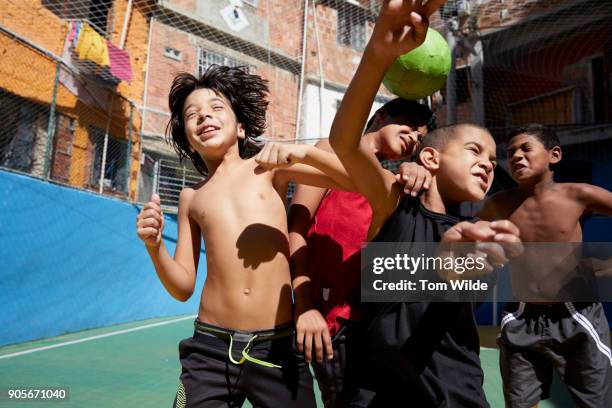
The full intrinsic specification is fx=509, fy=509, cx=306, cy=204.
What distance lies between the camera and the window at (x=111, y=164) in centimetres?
766

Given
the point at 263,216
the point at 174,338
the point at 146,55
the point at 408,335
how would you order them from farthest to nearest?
1. the point at 146,55
2. the point at 174,338
3. the point at 263,216
4. the point at 408,335

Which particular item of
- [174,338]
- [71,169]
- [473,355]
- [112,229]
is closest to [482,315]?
[174,338]

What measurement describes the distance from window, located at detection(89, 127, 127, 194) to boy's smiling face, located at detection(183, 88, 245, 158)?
20.2ft

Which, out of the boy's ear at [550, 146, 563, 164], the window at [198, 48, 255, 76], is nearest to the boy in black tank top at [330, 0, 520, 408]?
the boy's ear at [550, 146, 563, 164]

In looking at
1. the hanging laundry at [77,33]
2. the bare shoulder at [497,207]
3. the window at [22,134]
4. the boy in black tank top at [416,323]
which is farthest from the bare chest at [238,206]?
the hanging laundry at [77,33]

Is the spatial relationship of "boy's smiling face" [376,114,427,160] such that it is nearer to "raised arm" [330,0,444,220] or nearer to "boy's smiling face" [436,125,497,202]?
"boy's smiling face" [436,125,497,202]

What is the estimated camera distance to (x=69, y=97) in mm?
7289

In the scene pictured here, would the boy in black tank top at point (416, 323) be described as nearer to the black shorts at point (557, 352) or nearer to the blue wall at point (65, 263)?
the black shorts at point (557, 352)

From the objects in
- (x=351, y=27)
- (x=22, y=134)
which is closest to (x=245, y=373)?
(x=22, y=134)

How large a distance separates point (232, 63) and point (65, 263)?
7.86 m

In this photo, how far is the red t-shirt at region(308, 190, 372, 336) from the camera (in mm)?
1731

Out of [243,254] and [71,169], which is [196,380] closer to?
[243,254]

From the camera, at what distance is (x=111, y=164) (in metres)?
7.84

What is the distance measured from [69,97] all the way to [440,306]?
7.15 m
